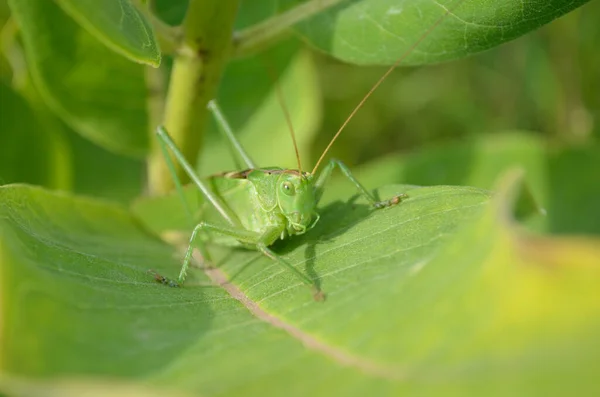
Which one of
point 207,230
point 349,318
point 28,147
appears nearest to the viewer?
point 349,318

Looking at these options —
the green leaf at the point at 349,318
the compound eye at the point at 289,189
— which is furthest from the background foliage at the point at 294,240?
the compound eye at the point at 289,189

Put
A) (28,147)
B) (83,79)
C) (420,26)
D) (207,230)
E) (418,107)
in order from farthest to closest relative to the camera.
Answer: (418,107), (28,147), (83,79), (207,230), (420,26)

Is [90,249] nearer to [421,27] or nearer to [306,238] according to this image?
[306,238]

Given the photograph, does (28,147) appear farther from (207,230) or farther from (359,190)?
(359,190)

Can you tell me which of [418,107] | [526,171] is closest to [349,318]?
[526,171]

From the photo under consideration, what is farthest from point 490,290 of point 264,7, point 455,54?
point 264,7

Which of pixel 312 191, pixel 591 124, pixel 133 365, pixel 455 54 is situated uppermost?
pixel 455 54
